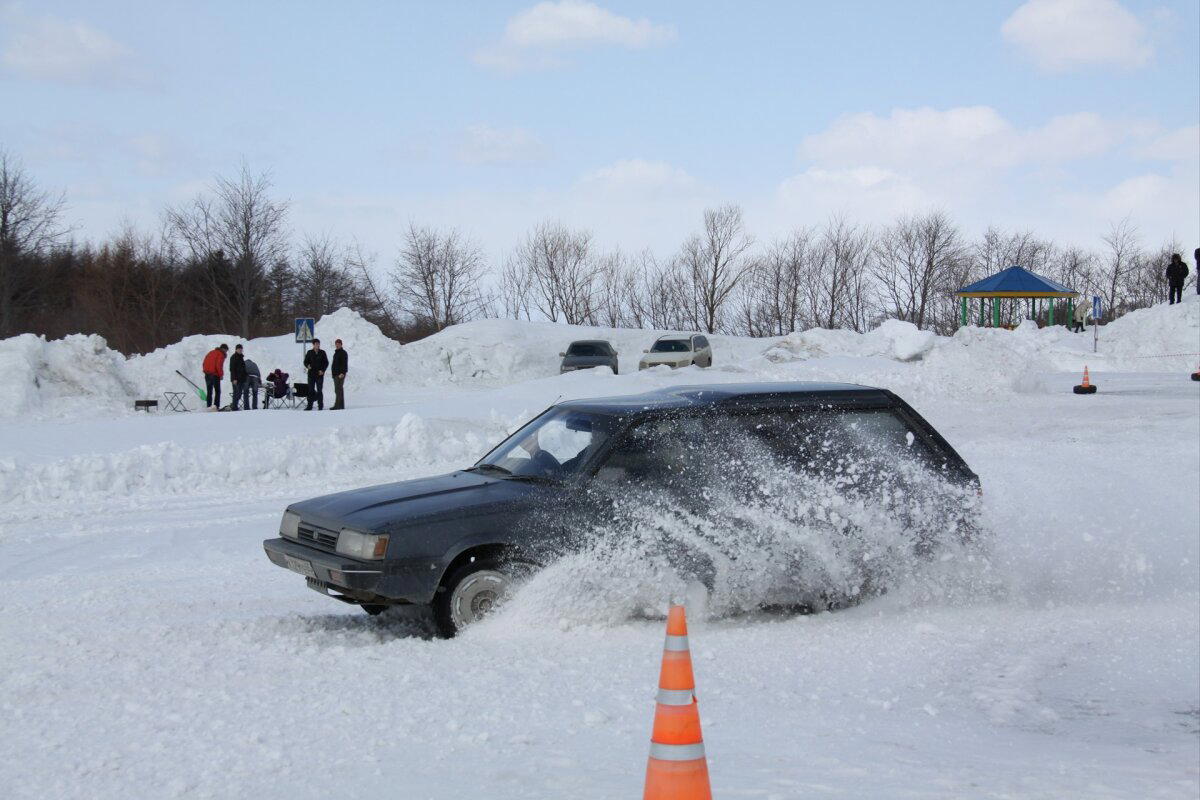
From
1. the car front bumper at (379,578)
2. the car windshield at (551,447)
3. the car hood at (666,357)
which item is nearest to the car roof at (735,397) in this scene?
the car windshield at (551,447)

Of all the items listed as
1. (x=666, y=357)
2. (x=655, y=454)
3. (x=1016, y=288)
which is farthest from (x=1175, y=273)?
(x=655, y=454)

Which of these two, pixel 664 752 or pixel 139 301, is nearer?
pixel 664 752

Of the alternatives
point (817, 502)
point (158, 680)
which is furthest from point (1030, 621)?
point (158, 680)

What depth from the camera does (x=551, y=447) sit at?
6832 millimetres

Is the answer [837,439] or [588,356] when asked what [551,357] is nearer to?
[588,356]

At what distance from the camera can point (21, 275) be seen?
44.7 m

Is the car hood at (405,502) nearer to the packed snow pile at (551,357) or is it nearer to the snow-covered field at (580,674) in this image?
the snow-covered field at (580,674)

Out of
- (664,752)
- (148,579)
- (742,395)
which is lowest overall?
(148,579)

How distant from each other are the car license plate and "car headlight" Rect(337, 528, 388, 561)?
279 mm

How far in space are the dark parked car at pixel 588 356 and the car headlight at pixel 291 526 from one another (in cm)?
3182

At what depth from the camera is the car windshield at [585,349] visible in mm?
39750

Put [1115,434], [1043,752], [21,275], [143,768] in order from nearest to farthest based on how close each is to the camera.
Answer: [143,768] < [1043,752] < [1115,434] < [21,275]

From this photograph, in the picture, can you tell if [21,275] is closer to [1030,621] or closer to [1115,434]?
[1115,434]

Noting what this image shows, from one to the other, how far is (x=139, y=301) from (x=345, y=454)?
41762mm
